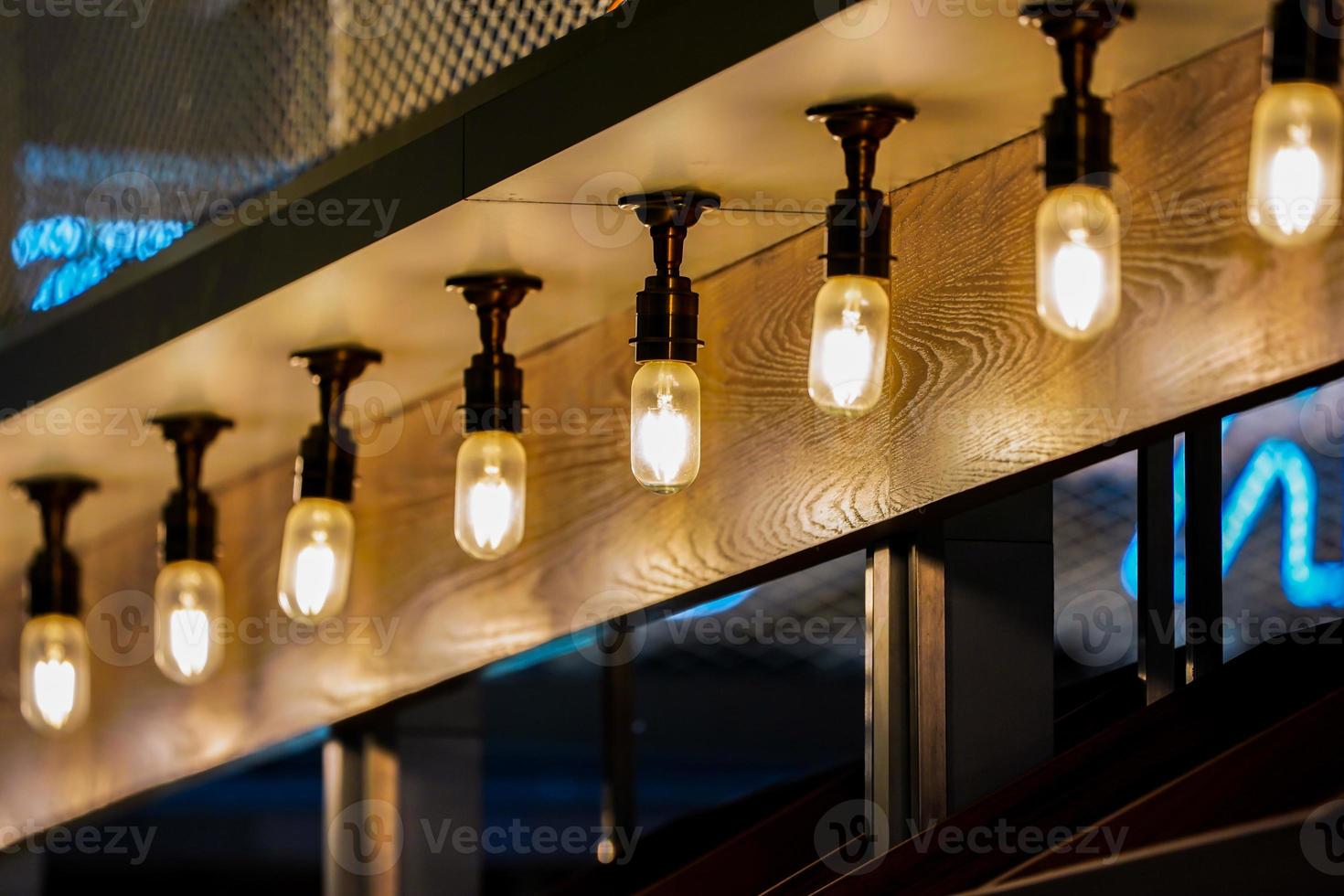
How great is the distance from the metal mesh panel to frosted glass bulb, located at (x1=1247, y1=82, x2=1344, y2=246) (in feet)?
2.66

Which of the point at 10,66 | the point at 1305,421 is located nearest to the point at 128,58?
the point at 10,66

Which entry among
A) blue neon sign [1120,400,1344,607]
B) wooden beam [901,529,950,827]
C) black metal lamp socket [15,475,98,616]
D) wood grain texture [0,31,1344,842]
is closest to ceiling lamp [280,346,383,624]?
wood grain texture [0,31,1344,842]

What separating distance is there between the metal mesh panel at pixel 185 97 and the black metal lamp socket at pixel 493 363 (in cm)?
24

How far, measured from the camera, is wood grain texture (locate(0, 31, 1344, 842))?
1.70 metres

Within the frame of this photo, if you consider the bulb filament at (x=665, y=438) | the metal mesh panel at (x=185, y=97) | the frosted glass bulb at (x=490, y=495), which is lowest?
the bulb filament at (x=665, y=438)

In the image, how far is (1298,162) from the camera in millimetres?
1300

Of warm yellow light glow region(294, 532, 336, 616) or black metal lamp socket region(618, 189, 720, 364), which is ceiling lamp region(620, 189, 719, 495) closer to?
black metal lamp socket region(618, 189, 720, 364)

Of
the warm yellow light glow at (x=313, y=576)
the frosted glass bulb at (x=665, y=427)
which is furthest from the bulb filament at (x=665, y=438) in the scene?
the warm yellow light glow at (x=313, y=576)

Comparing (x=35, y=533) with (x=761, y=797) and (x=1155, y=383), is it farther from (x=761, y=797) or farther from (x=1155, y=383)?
(x=1155, y=383)

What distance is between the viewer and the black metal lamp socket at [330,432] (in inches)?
98.9

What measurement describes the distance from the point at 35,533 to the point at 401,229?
1626mm

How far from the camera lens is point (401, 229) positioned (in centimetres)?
198

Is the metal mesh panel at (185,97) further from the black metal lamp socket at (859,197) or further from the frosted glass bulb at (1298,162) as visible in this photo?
the frosted glass bulb at (1298,162)

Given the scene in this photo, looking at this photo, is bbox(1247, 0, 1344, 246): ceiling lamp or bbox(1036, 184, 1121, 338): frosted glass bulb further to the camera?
bbox(1036, 184, 1121, 338): frosted glass bulb
